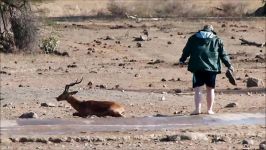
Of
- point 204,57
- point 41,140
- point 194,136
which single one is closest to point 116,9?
point 204,57

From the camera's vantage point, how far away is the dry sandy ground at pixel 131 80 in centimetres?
1319

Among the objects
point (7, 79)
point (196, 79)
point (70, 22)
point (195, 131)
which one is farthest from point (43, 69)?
point (70, 22)

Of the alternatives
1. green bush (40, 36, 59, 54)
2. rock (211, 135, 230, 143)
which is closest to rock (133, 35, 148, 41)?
green bush (40, 36, 59, 54)

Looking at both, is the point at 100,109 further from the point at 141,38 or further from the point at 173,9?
the point at 173,9

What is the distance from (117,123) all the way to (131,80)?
372 inches

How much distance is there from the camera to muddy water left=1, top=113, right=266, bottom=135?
13531 mm

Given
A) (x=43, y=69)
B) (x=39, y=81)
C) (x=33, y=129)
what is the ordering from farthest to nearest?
(x=43, y=69) → (x=39, y=81) → (x=33, y=129)

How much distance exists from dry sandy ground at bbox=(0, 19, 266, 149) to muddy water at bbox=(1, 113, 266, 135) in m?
0.46

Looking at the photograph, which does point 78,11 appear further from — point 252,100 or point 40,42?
point 252,100

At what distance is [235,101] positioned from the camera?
61.5 feet

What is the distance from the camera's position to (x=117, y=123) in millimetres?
14422

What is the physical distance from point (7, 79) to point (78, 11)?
141 feet

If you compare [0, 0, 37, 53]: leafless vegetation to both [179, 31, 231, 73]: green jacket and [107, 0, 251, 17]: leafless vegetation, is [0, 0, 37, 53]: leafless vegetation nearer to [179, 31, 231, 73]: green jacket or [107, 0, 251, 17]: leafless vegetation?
[179, 31, 231, 73]: green jacket

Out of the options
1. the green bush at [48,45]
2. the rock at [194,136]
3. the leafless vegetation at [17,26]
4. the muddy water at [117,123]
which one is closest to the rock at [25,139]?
the muddy water at [117,123]
